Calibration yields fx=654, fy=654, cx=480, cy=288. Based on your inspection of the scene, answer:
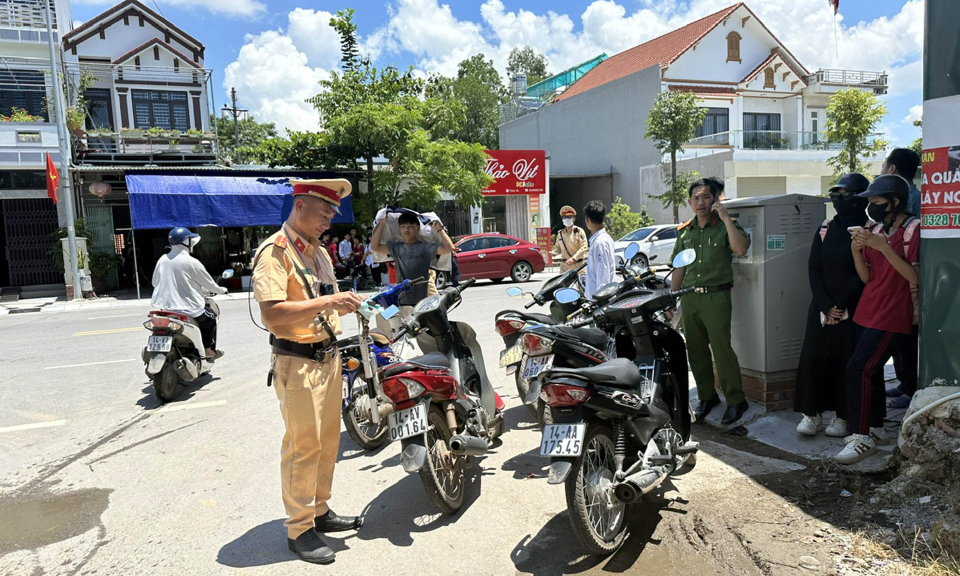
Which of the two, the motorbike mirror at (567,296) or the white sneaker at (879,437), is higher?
the motorbike mirror at (567,296)

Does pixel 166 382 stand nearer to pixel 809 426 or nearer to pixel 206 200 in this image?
pixel 809 426

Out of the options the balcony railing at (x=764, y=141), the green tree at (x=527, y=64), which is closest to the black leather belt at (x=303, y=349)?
the balcony railing at (x=764, y=141)

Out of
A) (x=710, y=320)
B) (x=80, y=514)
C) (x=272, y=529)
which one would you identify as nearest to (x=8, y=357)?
(x=80, y=514)

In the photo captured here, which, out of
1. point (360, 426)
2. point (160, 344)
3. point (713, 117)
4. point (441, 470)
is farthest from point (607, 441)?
point (713, 117)

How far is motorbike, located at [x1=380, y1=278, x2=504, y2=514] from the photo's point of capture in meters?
3.60

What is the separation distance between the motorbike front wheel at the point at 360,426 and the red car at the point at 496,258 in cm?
1206

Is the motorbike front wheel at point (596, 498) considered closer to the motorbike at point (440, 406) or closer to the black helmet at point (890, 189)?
the motorbike at point (440, 406)

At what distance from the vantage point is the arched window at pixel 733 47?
102 ft

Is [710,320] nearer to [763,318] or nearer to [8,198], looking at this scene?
[763,318]

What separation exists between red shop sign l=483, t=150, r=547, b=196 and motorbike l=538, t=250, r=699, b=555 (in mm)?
20898

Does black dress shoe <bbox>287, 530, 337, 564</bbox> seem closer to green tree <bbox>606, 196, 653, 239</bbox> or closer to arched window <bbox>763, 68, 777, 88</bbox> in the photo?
green tree <bbox>606, 196, 653, 239</bbox>

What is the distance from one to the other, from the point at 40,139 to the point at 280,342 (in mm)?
19192

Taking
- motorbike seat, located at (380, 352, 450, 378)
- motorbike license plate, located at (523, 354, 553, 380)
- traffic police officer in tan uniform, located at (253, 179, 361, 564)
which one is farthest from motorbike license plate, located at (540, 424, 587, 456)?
traffic police officer in tan uniform, located at (253, 179, 361, 564)

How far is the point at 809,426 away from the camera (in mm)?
4684
